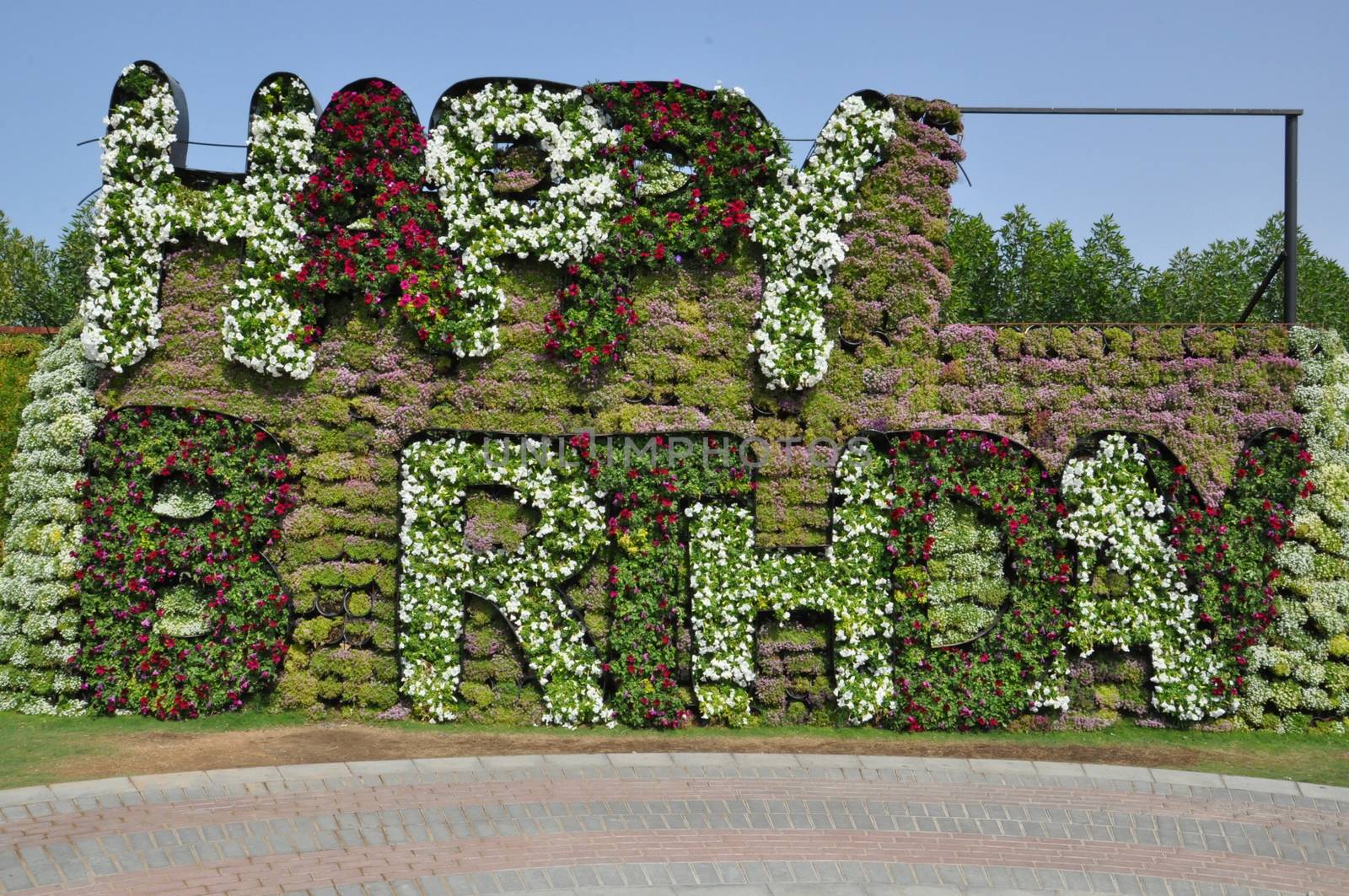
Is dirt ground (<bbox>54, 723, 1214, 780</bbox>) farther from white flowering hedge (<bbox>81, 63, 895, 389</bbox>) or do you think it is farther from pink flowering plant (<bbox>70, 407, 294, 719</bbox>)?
white flowering hedge (<bbox>81, 63, 895, 389</bbox>)

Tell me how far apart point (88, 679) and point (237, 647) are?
1.32m

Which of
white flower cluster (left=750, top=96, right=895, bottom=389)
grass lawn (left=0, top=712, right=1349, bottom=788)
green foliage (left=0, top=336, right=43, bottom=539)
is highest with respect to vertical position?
white flower cluster (left=750, top=96, right=895, bottom=389)

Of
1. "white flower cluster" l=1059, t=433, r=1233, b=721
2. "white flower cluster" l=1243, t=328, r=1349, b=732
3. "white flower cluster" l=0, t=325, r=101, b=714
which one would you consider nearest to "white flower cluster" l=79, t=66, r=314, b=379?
"white flower cluster" l=0, t=325, r=101, b=714

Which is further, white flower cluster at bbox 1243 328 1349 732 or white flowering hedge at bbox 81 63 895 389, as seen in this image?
white flower cluster at bbox 1243 328 1349 732

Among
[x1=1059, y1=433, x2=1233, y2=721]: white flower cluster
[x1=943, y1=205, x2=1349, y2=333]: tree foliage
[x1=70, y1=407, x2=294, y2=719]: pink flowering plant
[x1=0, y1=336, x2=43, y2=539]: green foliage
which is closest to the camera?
[x1=70, y1=407, x2=294, y2=719]: pink flowering plant

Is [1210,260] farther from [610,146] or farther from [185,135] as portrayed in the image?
[185,135]

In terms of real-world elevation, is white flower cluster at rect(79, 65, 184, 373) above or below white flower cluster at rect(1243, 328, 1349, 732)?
above

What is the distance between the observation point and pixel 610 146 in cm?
1029

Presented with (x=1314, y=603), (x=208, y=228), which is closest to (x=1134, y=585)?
(x=1314, y=603)

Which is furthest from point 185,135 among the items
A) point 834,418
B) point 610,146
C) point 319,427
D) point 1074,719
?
point 1074,719

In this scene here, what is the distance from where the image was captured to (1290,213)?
11.2 meters

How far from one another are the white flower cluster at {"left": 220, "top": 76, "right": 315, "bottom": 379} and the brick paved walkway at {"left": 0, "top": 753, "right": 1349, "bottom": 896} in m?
3.74

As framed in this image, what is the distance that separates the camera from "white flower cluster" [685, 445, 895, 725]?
10.2 meters

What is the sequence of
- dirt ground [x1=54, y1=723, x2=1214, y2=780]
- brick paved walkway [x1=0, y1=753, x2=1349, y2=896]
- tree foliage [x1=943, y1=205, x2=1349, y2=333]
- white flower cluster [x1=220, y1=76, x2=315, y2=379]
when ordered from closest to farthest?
1. brick paved walkway [x1=0, y1=753, x2=1349, y2=896]
2. dirt ground [x1=54, y1=723, x2=1214, y2=780]
3. white flower cluster [x1=220, y1=76, x2=315, y2=379]
4. tree foliage [x1=943, y1=205, x2=1349, y2=333]
